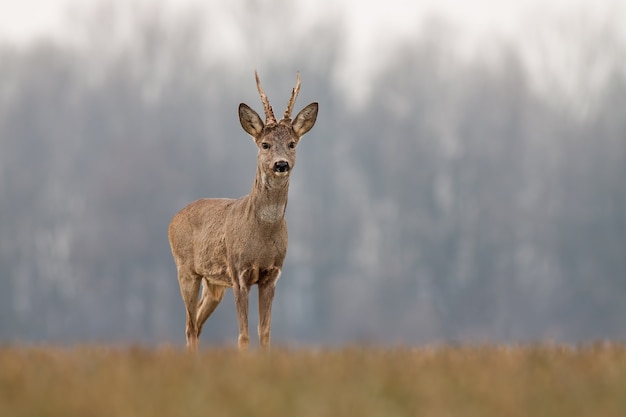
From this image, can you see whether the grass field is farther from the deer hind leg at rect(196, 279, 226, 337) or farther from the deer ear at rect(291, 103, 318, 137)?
the deer hind leg at rect(196, 279, 226, 337)

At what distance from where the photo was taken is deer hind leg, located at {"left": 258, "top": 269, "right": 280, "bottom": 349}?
12.4m

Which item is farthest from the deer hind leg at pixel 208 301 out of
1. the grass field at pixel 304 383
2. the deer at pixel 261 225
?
the grass field at pixel 304 383

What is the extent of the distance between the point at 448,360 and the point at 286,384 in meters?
2.16

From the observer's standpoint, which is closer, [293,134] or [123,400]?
[123,400]

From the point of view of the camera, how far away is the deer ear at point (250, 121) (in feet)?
42.0

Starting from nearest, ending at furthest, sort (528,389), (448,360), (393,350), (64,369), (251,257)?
(528,389) → (64,369) → (448,360) → (393,350) → (251,257)

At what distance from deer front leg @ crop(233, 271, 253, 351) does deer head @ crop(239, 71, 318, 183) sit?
1238mm

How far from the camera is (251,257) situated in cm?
1248

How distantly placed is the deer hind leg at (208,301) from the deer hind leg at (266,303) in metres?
2.38

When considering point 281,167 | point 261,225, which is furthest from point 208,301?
point 281,167

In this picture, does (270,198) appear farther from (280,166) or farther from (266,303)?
(266,303)

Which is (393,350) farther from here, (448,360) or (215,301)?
(215,301)

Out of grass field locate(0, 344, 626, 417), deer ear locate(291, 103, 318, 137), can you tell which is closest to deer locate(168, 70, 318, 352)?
deer ear locate(291, 103, 318, 137)

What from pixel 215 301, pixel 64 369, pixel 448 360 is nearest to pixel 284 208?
pixel 215 301
